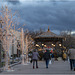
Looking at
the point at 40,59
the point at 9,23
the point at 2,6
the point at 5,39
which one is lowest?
the point at 40,59

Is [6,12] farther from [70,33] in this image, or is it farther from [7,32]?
[70,33]

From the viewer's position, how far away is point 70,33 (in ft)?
296

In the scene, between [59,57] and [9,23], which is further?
[59,57]

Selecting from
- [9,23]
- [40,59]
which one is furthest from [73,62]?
[40,59]

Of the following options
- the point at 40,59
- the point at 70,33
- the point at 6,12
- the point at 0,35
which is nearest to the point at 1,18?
the point at 6,12

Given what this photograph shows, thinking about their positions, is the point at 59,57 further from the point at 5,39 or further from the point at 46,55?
the point at 5,39

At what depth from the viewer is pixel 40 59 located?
3984cm

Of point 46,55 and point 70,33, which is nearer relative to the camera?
point 46,55

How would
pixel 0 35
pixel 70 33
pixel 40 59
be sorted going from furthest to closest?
pixel 70 33 → pixel 40 59 → pixel 0 35

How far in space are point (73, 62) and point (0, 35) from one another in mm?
6177

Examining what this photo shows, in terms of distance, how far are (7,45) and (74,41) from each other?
7563 cm

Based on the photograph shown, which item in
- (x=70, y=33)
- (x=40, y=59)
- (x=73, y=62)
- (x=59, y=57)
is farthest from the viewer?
(x=70, y=33)

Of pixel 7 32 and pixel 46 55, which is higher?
pixel 7 32

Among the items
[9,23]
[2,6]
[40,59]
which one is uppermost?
[2,6]
